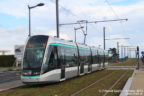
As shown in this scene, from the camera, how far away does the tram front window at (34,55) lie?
15.3 metres

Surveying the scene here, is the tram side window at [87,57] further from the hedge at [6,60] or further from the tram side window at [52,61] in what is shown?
the hedge at [6,60]

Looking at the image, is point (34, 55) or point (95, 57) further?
point (95, 57)

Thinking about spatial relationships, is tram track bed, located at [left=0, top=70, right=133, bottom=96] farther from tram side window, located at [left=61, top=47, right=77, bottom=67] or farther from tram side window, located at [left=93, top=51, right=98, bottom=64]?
tram side window, located at [left=93, top=51, right=98, bottom=64]

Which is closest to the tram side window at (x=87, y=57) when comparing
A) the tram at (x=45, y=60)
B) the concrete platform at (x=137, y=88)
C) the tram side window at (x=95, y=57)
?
the tram side window at (x=95, y=57)

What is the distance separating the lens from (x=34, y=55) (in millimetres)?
15664

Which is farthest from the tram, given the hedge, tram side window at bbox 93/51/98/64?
the hedge

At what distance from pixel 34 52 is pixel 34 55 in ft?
→ 0.71

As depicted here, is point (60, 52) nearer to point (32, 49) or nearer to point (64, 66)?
point (64, 66)

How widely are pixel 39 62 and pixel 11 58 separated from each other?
42.8 m

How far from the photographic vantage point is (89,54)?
2792 centimetres

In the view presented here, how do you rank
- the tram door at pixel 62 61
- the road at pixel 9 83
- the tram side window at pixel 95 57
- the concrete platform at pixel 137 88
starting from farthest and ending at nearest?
the tram side window at pixel 95 57 < the tram door at pixel 62 61 < the road at pixel 9 83 < the concrete platform at pixel 137 88

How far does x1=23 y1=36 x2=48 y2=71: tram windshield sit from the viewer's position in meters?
15.4

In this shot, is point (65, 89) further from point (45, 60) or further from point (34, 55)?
point (34, 55)

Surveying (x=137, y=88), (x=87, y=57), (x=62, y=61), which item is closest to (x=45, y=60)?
(x=62, y=61)
